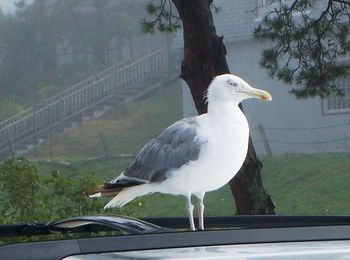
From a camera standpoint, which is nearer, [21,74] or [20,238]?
[20,238]

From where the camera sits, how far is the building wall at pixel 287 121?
13.5 m

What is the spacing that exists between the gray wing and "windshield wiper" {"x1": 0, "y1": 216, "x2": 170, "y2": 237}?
1382 millimetres

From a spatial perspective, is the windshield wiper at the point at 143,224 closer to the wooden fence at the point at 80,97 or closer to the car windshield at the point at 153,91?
the car windshield at the point at 153,91

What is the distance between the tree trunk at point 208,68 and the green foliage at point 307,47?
118cm

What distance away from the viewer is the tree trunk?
8.16 metres

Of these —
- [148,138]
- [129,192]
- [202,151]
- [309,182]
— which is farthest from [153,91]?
[202,151]

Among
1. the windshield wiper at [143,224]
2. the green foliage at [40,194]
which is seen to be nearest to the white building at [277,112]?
the green foliage at [40,194]

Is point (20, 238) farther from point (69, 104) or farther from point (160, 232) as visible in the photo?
point (69, 104)

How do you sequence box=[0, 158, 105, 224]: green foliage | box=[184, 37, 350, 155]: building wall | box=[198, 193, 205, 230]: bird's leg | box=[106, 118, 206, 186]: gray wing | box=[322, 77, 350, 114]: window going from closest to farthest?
box=[198, 193, 205, 230]: bird's leg → box=[106, 118, 206, 186]: gray wing → box=[0, 158, 105, 224]: green foliage → box=[322, 77, 350, 114]: window → box=[184, 37, 350, 155]: building wall

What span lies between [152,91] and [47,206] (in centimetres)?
649

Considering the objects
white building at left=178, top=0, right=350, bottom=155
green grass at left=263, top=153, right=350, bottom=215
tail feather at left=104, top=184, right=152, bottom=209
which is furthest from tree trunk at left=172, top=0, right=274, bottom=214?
white building at left=178, top=0, right=350, bottom=155

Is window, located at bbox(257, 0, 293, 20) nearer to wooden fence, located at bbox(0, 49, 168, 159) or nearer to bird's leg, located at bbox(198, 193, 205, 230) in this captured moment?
wooden fence, located at bbox(0, 49, 168, 159)

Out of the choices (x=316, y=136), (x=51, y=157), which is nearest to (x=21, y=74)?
(x=51, y=157)

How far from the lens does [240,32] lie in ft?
45.0
